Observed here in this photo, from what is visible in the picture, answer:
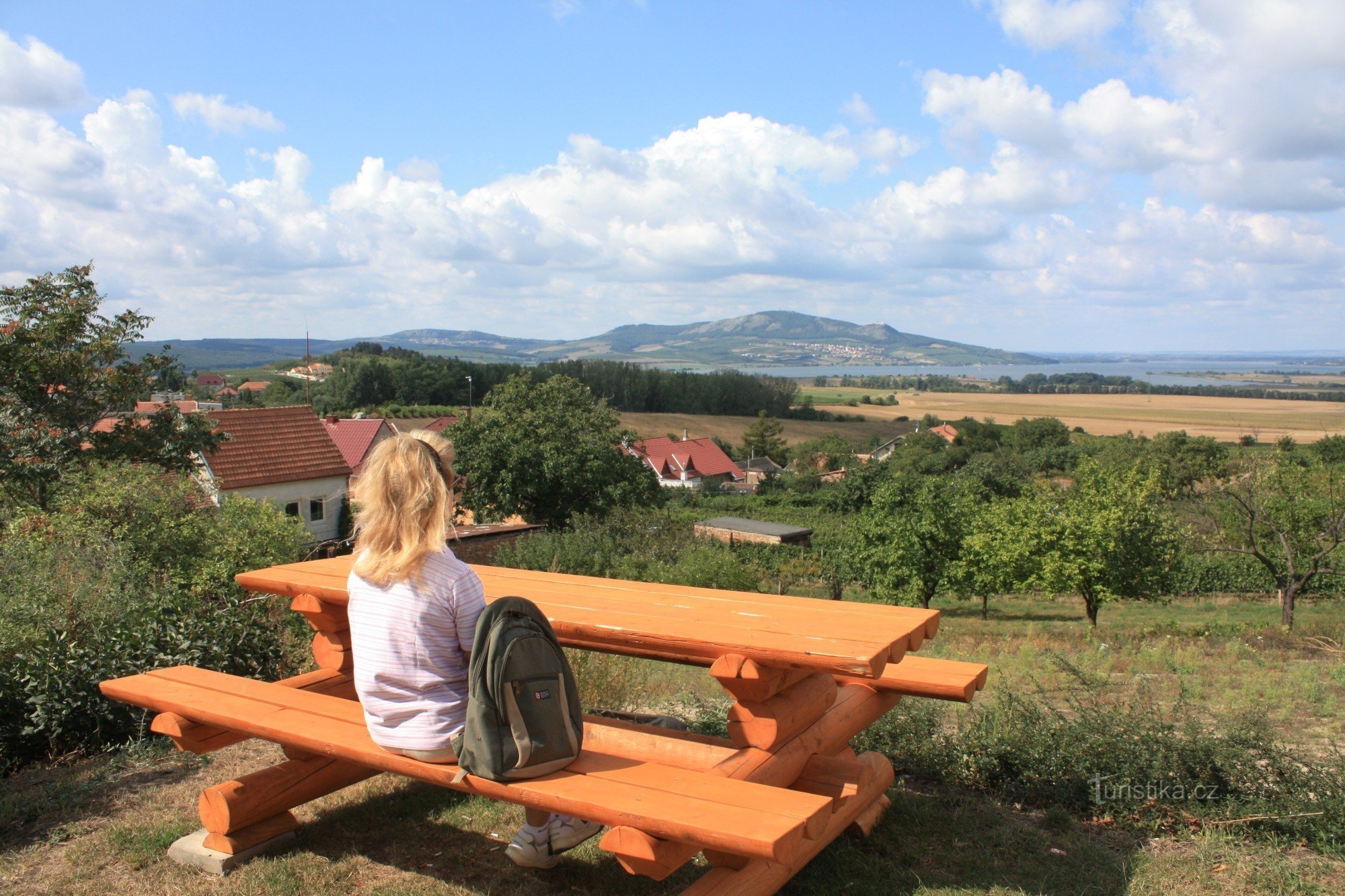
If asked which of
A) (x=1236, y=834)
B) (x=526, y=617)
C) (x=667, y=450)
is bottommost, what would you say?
(x=667, y=450)

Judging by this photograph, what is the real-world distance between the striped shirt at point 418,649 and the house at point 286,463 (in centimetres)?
2475

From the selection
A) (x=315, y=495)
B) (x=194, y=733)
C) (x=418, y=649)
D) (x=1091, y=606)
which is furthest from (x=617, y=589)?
(x=315, y=495)

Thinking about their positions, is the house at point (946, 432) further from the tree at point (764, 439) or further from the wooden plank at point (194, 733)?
the wooden plank at point (194, 733)

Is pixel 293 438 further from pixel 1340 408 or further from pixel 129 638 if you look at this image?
pixel 1340 408

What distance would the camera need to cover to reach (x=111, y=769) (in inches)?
176

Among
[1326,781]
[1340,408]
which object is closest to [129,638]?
[1326,781]

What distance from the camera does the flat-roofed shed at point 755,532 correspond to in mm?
40656

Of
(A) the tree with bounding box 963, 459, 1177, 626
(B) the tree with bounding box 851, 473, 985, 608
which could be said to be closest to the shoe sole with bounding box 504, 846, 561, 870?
(A) the tree with bounding box 963, 459, 1177, 626

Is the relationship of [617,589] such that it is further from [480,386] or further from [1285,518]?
[480,386]

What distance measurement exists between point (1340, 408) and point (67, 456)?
12071 cm

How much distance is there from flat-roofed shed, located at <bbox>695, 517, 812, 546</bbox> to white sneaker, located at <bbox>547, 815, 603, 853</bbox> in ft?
116

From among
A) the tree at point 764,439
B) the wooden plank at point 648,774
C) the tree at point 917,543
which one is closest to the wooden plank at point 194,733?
the wooden plank at point 648,774

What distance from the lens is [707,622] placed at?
3.27 m

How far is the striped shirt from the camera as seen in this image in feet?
9.27
